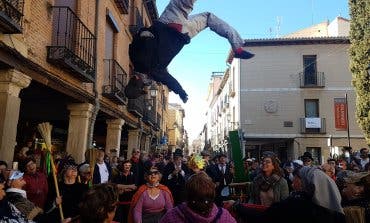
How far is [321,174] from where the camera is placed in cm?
295

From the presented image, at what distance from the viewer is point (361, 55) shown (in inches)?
717

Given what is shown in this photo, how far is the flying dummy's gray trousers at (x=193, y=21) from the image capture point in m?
4.37

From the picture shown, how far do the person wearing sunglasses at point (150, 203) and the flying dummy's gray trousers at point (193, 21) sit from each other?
181 cm

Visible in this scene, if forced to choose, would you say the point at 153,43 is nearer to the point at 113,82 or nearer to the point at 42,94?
the point at 42,94

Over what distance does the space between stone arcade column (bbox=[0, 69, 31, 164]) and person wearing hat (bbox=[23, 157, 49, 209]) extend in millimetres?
1108

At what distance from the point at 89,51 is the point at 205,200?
817 cm

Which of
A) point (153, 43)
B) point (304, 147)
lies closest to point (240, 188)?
point (153, 43)

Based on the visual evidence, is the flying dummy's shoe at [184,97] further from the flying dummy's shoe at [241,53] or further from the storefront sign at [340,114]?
the storefront sign at [340,114]

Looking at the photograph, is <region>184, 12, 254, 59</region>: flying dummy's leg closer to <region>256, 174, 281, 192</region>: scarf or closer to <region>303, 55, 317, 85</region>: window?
<region>256, 174, 281, 192</region>: scarf

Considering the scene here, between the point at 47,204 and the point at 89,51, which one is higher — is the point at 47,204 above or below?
below

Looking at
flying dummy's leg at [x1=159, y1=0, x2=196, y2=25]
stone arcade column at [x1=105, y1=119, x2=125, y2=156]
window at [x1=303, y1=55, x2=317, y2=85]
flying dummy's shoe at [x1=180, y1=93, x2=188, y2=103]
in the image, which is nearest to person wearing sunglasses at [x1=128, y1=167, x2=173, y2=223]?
flying dummy's shoe at [x1=180, y1=93, x2=188, y2=103]

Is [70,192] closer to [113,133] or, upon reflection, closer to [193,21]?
[193,21]

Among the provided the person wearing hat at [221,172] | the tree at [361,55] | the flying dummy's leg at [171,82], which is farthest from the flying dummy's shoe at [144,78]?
the tree at [361,55]

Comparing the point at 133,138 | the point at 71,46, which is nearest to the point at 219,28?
the point at 71,46
